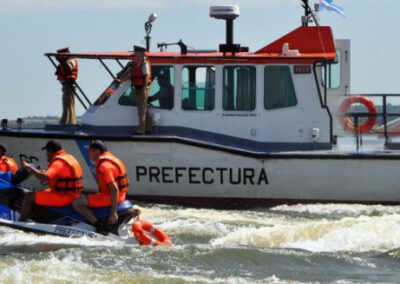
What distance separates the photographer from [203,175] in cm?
1759

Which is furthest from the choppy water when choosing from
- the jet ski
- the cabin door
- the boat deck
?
the cabin door

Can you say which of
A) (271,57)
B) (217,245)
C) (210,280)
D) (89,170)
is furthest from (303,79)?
(210,280)

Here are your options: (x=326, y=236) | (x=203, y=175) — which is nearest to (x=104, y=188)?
(x=326, y=236)

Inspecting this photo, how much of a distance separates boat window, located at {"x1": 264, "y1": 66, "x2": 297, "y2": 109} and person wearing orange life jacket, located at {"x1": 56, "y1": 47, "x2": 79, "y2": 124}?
9.67 ft

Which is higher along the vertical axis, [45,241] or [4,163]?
[4,163]

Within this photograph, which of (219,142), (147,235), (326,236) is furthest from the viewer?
(219,142)

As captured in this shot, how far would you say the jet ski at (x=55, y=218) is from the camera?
45.0ft

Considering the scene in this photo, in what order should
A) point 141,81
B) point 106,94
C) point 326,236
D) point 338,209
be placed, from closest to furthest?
point 326,236 → point 338,209 → point 141,81 → point 106,94

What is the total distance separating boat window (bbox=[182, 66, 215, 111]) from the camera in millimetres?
18000

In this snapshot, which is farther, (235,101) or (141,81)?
(235,101)

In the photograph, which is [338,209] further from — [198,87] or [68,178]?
[68,178]

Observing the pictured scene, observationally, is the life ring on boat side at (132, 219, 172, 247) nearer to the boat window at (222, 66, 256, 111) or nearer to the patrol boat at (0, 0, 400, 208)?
the patrol boat at (0, 0, 400, 208)

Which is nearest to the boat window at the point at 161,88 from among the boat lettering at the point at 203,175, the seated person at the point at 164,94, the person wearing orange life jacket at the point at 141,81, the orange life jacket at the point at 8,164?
the seated person at the point at 164,94

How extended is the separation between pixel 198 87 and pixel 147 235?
4.89m
